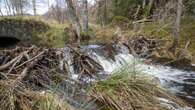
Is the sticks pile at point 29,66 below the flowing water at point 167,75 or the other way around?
the other way around

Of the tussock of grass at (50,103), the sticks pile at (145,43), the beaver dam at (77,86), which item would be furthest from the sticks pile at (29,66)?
the sticks pile at (145,43)

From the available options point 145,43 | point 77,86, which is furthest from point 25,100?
point 145,43

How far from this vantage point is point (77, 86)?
524 centimetres

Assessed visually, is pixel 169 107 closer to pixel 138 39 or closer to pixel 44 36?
pixel 138 39

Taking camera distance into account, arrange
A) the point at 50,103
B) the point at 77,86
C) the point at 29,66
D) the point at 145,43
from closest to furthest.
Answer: the point at 50,103 → the point at 77,86 → the point at 29,66 → the point at 145,43

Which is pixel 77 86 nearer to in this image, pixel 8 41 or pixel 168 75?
pixel 168 75

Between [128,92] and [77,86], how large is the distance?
4.32ft

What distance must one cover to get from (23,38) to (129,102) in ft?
53.7

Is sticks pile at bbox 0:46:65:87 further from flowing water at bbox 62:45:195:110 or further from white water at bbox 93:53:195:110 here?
white water at bbox 93:53:195:110

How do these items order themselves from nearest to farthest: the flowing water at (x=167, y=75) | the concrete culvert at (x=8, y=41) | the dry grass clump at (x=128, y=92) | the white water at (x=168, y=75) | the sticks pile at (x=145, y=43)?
the dry grass clump at (x=128, y=92), the flowing water at (x=167, y=75), the white water at (x=168, y=75), the sticks pile at (x=145, y=43), the concrete culvert at (x=8, y=41)

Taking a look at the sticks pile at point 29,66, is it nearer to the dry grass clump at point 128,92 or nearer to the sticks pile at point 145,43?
the dry grass clump at point 128,92

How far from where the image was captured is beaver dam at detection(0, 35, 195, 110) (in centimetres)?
396

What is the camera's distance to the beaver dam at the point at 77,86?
3.96 m

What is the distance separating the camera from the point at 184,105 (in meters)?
4.82
